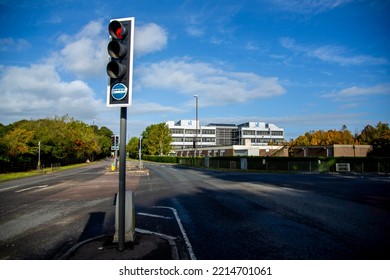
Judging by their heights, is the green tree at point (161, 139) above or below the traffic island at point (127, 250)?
above

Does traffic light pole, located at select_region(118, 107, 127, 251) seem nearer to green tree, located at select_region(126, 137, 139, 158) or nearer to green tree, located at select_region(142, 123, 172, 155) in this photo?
green tree, located at select_region(142, 123, 172, 155)

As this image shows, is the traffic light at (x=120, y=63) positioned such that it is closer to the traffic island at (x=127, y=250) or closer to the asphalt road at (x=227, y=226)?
the traffic island at (x=127, y=250)

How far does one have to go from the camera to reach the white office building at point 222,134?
386 feet

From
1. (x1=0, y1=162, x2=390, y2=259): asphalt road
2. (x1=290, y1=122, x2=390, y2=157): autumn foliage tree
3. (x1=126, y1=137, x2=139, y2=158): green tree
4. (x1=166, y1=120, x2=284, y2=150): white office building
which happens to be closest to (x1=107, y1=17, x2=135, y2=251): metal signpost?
(x1=0, y1=162, x2=390, y2=259): asphalt road

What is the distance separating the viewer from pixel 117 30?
16.3ft

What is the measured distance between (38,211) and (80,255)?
19.3ft

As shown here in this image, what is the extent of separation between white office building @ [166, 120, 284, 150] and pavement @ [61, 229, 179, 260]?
354 ft

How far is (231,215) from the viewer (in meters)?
8.27

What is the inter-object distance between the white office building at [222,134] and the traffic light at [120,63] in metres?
108

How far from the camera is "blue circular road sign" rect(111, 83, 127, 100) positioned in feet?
16.2

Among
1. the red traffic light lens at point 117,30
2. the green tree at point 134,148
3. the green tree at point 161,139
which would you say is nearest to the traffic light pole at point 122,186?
the red traffic light lens at point 117,30

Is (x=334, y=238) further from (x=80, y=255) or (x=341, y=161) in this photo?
(x=341, y=161)

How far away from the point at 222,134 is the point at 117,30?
122 m
